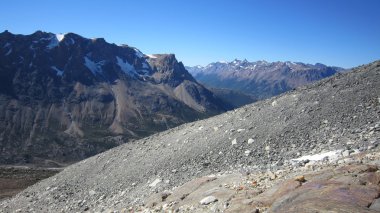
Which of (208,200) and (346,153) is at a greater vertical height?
(346,153)

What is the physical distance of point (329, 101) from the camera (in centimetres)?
2638

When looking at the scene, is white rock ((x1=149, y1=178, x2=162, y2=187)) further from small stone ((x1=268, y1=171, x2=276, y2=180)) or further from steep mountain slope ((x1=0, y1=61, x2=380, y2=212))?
small stone ((x1=268, y1=171, x2=276, y2=180))

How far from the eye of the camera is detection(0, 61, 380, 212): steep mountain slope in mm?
21703

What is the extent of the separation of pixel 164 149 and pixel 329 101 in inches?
508

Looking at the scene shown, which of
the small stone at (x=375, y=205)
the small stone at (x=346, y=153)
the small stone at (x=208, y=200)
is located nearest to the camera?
the small stone at (x=375, y=205)

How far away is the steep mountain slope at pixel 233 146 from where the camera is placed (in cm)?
2170

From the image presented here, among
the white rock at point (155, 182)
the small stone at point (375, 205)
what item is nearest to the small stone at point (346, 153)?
the small stone at point (375, 205)

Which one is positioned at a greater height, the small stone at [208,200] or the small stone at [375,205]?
the small stone at [375,205]

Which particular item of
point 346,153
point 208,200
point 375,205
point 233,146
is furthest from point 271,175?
point 233,146

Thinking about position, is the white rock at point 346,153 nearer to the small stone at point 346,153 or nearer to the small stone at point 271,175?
the small stone at point 346,153

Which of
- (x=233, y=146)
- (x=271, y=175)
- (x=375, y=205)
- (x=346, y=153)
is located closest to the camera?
(x=375, y=205)

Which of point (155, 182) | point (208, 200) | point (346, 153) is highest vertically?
point (346, 153)

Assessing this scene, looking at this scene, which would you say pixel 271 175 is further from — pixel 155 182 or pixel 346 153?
pixel 155 182

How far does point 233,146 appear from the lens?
25281 mm
